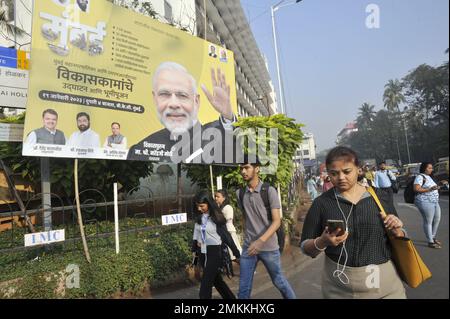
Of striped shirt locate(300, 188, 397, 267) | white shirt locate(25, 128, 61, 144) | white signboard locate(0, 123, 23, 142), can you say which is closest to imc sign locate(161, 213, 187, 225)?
white shirt locate(25, 128, 61, 144)

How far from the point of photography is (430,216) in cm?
559

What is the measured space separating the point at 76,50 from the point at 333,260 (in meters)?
4.59

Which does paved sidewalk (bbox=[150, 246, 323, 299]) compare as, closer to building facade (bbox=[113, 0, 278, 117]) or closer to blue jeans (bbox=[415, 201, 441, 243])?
blue jeans (bbox=[415, 201, 441, 243])

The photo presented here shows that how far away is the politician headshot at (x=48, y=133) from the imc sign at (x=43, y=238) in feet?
3.90

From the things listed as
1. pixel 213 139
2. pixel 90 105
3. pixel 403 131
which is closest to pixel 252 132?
pixel 213 139

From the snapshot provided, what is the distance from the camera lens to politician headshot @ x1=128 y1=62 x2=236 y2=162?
19.1 ft

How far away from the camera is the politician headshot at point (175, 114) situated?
5.84m

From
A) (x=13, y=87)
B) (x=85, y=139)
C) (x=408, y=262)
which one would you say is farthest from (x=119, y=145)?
(x=408, y=262)

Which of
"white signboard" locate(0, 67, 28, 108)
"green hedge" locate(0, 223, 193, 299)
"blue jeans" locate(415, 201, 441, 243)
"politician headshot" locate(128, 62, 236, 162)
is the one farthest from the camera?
"politician headshot" locate(128, 62, 236, 162)

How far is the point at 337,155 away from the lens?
215 cm

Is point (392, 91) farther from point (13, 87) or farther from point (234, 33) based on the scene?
point (234, 33)

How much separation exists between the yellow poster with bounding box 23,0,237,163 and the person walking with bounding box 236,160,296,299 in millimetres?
2728

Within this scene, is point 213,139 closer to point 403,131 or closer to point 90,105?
point 90,105

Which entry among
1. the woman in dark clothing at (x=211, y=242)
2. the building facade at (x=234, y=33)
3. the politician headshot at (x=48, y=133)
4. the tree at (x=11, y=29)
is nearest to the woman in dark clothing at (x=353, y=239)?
the woman in dark clothing at (x=211, y=242)
